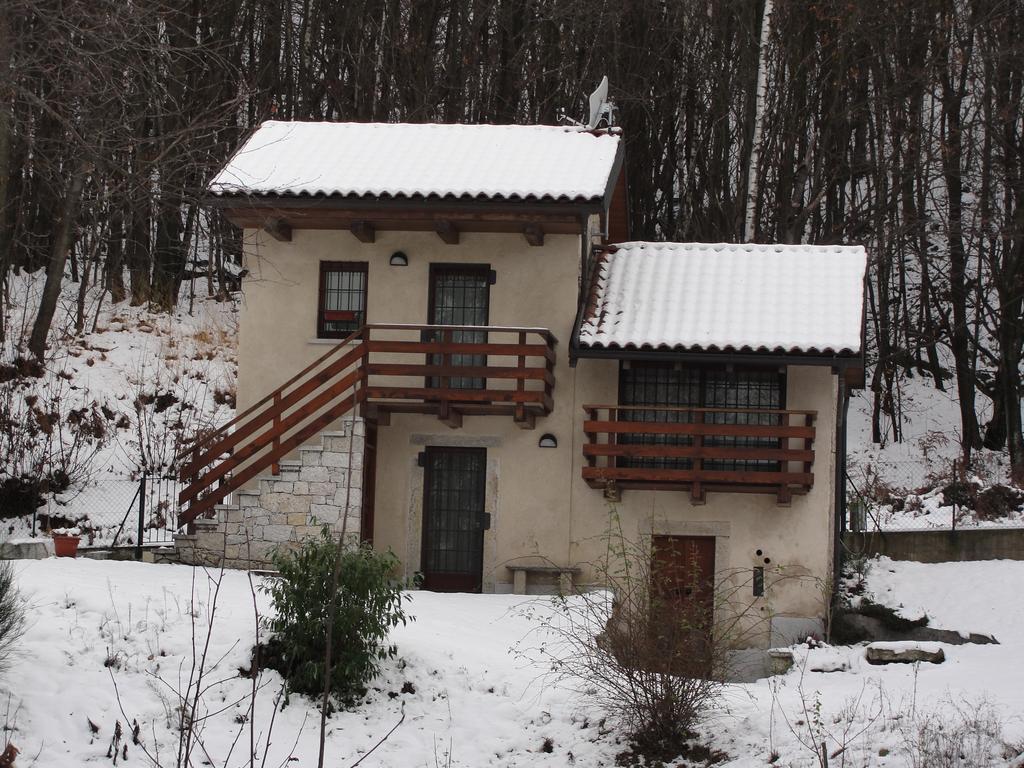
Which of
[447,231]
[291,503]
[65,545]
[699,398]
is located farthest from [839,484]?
[65,545]

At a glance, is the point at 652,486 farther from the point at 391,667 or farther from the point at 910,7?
the point at 910,7

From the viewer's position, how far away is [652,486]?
18188 millimetres

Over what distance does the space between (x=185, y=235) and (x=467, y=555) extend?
16081 millimetres

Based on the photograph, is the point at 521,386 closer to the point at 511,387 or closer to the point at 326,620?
the point at 511,387

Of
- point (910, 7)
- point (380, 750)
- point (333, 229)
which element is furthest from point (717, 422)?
point (910, 7)

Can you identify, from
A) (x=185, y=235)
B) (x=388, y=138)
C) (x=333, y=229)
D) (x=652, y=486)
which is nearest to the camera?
(x=652, y=486)

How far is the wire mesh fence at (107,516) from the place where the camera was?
843 inches

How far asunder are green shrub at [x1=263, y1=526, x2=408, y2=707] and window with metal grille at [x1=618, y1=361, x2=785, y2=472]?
20.4ft

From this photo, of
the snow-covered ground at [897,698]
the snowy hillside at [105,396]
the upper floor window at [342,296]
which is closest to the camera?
the snow-covered ground at [897,698]

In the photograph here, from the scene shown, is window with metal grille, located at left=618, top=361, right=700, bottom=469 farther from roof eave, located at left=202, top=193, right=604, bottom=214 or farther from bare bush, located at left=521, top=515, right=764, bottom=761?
bare bush, located at left=521, top=515, right=764, bottom=761

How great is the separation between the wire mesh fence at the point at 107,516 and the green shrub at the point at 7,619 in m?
8.18

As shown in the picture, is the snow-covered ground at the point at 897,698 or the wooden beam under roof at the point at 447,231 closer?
the snow-covered ground at the point at 897,698

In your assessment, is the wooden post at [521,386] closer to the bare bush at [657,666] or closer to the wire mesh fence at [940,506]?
the bare bush at [657,666]

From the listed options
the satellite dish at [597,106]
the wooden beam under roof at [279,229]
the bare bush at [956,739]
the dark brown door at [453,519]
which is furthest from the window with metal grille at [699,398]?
the bare bush at [956,739]
